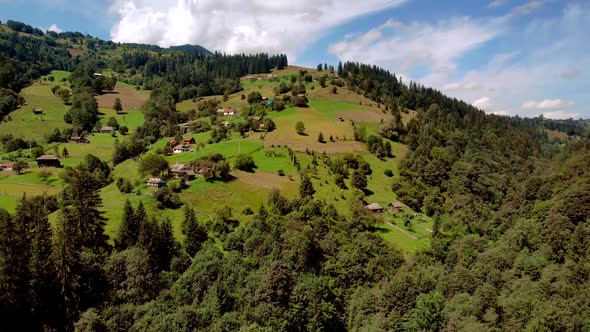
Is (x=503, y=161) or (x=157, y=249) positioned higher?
(x=503, y=161)

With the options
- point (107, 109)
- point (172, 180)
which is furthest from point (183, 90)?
point (172, 180)

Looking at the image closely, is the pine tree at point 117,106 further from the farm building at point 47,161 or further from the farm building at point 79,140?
the farm building at point 47,161

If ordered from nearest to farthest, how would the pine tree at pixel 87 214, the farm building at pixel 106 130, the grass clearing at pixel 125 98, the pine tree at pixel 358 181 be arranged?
the pine tree at pixel 87 214
the pine tree at pixel 358 181
the farm building at pixel 106 130
the grass clearing at pixel 125 98

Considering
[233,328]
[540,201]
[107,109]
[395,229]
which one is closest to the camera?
[233,328]

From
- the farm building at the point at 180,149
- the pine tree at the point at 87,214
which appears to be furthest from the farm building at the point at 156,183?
the farm building at the point at 180,149

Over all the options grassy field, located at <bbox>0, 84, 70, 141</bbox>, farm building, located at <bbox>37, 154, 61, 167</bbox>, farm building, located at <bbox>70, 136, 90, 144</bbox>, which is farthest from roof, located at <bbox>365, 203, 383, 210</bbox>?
grassy field, located at <bbox>0, 84, 70, 141</bbox>

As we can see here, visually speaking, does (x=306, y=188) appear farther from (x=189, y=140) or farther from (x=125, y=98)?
(x=125, y=98)

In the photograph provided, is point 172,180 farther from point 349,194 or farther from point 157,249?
point 349,194
